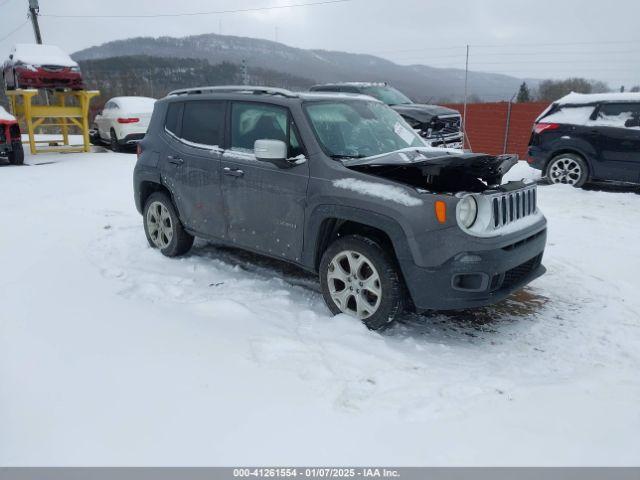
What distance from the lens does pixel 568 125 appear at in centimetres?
912

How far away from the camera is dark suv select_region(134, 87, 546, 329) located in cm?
339

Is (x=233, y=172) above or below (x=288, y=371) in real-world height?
above

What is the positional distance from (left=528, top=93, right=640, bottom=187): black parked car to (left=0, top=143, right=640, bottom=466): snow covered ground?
4.08m

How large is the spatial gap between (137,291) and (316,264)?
1.74 metres

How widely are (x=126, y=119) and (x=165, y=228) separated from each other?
38.2 feet

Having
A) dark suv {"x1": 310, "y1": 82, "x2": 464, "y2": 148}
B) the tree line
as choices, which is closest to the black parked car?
dark suv {"x1": 310, "y1": 82, "x2": 464, "y2": 148}

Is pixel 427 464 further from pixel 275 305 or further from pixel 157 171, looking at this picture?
pixel 157 171

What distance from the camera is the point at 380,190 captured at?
11.7ft

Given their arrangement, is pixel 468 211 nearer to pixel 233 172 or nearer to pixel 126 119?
pixel 233 172

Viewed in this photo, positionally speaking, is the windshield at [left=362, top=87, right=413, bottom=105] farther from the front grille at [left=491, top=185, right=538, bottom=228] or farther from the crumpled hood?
the front grille at [left=491, top=185, right=538, bottom=228]

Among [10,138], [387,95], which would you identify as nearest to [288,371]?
[387,95]

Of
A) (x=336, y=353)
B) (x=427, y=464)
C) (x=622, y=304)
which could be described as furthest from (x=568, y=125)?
(x=427, y=464)

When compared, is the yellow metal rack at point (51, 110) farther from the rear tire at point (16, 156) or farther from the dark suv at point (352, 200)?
the dark suv at point (352, 200)

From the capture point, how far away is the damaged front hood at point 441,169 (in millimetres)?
3469
